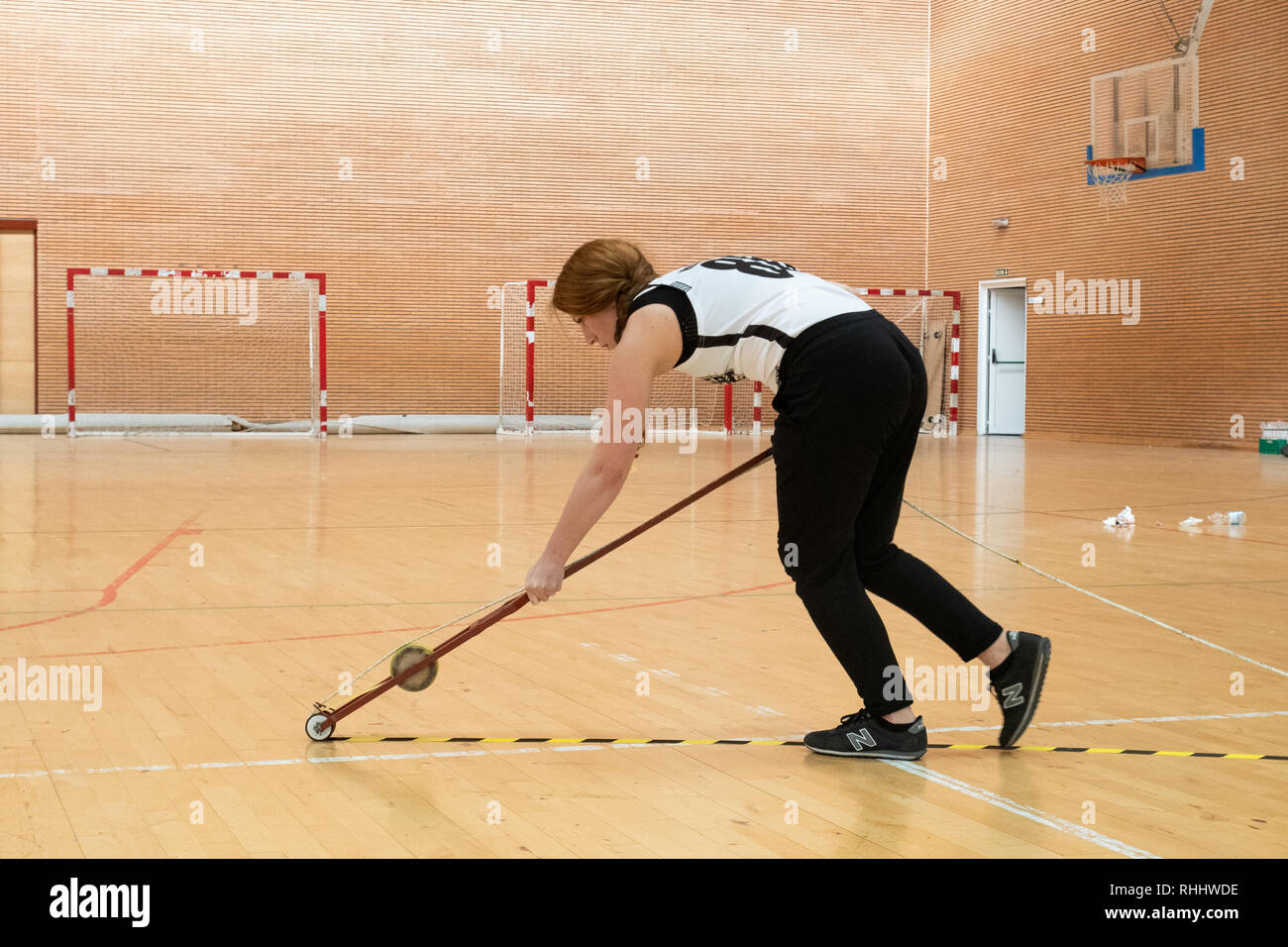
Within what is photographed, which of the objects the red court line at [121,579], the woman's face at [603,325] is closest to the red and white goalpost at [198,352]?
the red court line at [121,579]

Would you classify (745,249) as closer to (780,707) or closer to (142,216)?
(142,216)

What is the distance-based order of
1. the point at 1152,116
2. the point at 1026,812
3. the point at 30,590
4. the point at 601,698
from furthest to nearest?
the point at 1152,116
the point at 30,590
the point at 601,698
the point at 1026,812

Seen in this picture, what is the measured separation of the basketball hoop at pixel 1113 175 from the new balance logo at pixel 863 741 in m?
15.4

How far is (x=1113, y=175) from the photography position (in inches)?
700

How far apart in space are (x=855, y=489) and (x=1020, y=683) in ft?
2.37

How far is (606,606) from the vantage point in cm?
573

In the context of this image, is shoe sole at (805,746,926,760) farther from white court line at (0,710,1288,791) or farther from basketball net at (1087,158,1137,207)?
basketball net at (1087,158,1137,207)

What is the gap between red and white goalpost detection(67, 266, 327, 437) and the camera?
19188 mm

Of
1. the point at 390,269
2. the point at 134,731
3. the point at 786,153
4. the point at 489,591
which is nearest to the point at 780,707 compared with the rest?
the point at 134,731

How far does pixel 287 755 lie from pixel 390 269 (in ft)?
57.3

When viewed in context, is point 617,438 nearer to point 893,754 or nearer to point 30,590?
point 893,754

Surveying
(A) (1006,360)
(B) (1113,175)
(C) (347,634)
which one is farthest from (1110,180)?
(C) (347,634)

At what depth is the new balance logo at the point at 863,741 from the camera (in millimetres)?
3354
